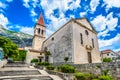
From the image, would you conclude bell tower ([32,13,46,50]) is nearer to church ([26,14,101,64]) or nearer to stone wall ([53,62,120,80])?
church ([26,14,101,64])

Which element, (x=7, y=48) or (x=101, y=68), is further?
(x=7, y=48)

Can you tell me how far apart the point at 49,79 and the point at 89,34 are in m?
17.0

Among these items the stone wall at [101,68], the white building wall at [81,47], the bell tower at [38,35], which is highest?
the bell tower at [38,35]

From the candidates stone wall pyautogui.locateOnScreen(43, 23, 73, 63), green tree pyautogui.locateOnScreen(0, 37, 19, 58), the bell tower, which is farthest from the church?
the bell tower

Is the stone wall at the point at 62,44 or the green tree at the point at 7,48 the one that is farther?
the green tree at the point at 7,48

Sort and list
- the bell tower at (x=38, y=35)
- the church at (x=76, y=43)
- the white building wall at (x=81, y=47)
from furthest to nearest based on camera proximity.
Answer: the bell tower at (x=38, y=35) < the church at (x=76, y=43) < the white building wall at (x=81, y=47)

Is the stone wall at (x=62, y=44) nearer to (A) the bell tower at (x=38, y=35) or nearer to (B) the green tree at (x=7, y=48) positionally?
(B) the green tree at (x=7, y=48)

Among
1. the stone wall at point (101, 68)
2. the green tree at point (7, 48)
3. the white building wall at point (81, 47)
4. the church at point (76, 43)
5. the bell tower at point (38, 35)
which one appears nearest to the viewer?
the stone wall at point (101, 68)

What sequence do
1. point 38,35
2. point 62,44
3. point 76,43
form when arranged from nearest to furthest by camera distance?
point 76,43, point 62,44, point 38,35

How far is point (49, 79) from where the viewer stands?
9203 mm

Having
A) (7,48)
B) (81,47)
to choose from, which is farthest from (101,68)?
(7,48)

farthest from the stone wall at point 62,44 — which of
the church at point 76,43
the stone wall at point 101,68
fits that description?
the stone wall at point 101,68

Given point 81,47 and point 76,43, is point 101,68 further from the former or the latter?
point 81,47

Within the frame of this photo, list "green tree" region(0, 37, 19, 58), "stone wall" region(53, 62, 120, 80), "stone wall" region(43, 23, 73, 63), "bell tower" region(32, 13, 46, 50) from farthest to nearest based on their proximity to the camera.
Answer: "bell tower" region(32, 13, 46, 50), "green tree" region(0, 37, 19, 58), "stone wall" region(43, 23, 73, 63), "stone wall" region(53, 62, 120, 80)
